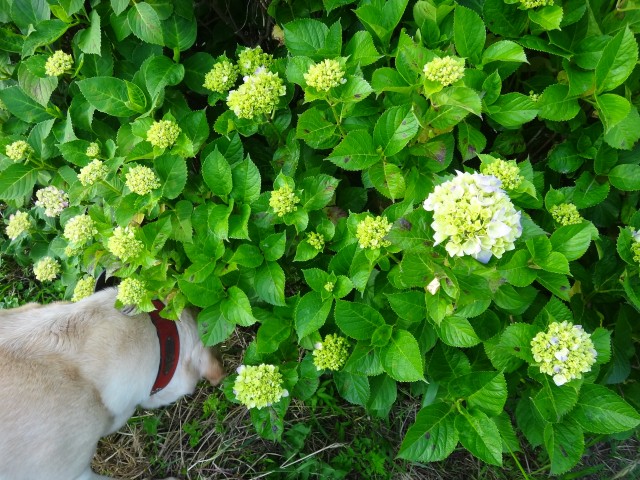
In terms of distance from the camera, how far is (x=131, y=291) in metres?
2.23

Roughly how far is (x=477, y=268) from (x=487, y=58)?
852 mm

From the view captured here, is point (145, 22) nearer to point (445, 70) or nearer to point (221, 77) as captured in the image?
point (221, 77)

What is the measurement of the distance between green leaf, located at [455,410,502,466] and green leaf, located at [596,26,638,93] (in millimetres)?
1378

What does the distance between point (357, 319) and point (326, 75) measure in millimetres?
997

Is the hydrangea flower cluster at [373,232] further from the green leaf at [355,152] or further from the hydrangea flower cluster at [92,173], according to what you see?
the hydrangea flower cluster at [92,173]

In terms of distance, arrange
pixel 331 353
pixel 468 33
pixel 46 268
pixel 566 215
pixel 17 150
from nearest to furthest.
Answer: pixel 468 33 → pixel 566 215 → pixel 331 353 → pixel 17 150 → pixel 46 268

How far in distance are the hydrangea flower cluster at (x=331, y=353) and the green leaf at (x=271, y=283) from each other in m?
0.29

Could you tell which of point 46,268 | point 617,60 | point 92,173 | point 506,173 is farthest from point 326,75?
point 46,268

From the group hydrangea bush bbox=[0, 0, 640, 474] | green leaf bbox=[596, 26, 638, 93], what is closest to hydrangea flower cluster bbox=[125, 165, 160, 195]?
hydrangea bush bbox=[0, 0, 640, 474]

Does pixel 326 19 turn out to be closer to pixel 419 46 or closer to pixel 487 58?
pixel 419 46

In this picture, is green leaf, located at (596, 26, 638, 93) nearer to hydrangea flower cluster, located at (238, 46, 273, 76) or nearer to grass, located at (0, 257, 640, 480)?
hydrangea flower cluster, located at (238, 46, 273, 76)

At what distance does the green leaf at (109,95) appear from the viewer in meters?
2.32

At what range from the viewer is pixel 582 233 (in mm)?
1753

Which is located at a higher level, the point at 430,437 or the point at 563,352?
the point at 563,352
